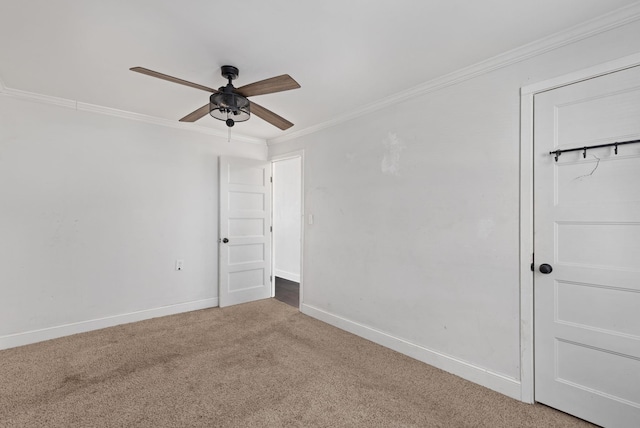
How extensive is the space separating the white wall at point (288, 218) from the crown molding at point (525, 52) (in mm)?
2940

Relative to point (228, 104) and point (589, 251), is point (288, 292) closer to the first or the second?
point (228, 104)

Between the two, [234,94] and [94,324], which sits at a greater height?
[234,94]

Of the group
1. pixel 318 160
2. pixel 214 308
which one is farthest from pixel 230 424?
pixel 318 160

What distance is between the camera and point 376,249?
9.59 feet

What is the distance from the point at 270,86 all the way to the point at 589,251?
7.47 ft

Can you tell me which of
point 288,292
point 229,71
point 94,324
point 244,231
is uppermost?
point 229,71

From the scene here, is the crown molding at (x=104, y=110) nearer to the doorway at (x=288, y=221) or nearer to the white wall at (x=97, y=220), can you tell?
the white wall at (x=97, y=220)

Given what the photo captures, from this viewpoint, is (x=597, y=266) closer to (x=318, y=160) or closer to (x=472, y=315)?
(x=472, y=315)

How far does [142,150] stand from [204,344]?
2.32 m

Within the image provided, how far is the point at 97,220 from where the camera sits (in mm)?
3117

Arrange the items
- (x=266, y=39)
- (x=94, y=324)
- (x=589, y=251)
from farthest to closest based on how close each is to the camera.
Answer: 1. (x=94, y=324)
2. (x=266, y=39)
3. (x=589, y=251)

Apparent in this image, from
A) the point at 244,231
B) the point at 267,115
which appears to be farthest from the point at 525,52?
the point at 244,231

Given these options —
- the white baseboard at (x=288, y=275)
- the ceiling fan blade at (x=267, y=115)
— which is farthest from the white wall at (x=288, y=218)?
the ceiling fan blade at (x=267, y=115)

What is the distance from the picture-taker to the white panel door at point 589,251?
63.9 inches
